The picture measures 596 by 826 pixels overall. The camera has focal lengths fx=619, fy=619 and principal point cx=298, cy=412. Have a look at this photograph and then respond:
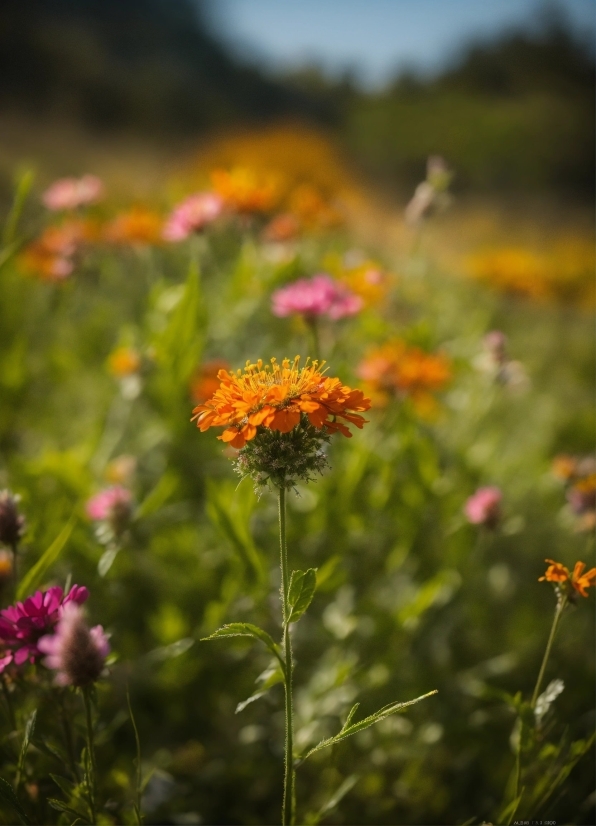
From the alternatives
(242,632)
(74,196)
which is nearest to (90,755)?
(242,632)

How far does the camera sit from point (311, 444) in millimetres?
669

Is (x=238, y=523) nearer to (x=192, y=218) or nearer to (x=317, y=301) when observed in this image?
(x=317, y=301)

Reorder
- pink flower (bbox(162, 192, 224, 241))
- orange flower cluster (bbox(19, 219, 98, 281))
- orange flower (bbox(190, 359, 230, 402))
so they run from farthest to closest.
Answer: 1. orange flower cluster (bbox(19, 219, 98, 281))
2. pink flower (bbox(162, 192, 224, 241))
3. orange flower (bbox(190, 359, 230, 402))

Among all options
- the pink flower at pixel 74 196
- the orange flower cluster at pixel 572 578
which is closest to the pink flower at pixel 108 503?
the orange flower cluster at pixel 572 578

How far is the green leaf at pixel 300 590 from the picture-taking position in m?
0.66

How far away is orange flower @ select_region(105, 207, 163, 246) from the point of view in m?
1.70

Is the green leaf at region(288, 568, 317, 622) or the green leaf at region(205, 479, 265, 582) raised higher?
the green leaf at region(288, 568, 317, 622)

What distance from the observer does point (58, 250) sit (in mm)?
1674

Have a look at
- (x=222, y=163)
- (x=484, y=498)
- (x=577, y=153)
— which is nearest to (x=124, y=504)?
(x=484, y=498)

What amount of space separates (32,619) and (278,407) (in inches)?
14.6

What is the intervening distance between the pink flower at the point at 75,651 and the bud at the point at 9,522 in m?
0.20

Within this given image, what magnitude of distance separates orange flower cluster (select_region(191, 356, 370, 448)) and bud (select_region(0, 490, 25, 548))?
317 mm

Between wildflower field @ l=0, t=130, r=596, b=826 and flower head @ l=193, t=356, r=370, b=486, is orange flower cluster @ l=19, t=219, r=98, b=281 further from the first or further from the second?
flower head @ l=193, t=356, r=370, b=486

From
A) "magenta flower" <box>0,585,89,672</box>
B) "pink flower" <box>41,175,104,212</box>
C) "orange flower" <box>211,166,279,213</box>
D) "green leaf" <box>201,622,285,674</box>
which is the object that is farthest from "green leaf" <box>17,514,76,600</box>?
"pink flower" <box>41,175,104,212</box>
